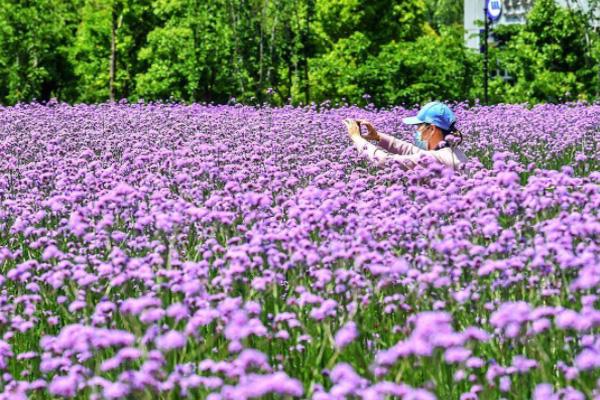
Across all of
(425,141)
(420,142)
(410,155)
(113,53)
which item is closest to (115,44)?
(113,53)

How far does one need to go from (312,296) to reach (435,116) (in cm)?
395

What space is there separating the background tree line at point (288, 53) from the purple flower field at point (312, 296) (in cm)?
1590

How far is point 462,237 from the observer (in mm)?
4531

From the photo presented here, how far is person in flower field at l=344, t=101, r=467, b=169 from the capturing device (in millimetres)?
6992

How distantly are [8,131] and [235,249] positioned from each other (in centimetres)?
835

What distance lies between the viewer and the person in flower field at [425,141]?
6.99 m

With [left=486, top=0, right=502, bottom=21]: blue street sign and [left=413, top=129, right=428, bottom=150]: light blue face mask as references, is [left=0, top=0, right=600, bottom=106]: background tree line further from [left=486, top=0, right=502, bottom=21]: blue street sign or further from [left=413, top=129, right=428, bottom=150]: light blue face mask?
[left=413, top=129, right=428, bottom=150]: light blue face mask

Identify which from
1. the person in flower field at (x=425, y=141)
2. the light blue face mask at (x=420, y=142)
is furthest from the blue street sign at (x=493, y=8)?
the person in flower field at (x=425, y=141)

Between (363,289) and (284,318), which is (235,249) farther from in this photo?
(363,289)

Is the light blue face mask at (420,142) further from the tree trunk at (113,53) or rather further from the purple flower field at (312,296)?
the tree trunk at (113,53)

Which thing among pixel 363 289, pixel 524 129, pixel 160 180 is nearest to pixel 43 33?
pixel 524 129

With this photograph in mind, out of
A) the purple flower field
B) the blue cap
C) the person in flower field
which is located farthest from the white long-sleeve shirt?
the purple flower field

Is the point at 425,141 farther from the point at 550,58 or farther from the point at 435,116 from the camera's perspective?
the point at 550,58

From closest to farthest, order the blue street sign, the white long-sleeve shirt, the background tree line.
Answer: the white long-sleeve shirt, the blue street sign, the background tree line
